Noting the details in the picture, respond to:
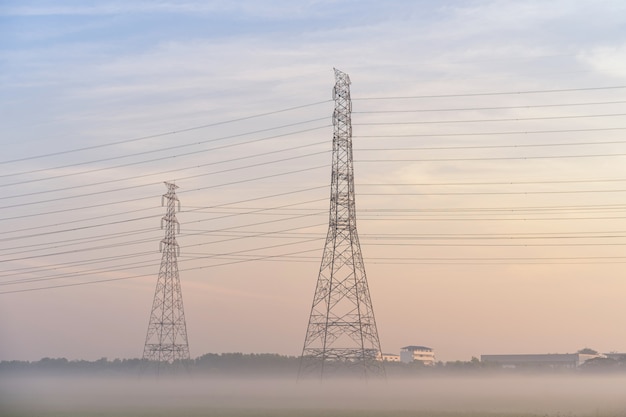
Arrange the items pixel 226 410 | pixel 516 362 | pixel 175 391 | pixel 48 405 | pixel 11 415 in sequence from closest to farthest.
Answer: pixel 11 415, pixel 226 410, pixel 48 405, pixel 175 391, pixel 516 362

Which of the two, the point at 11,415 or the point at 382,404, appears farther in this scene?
the point at 382,404

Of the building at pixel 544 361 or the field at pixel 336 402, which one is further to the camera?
the building at pixel 544 361

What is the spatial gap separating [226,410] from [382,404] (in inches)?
496

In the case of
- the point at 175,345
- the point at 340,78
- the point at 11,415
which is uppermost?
the point at 340,78

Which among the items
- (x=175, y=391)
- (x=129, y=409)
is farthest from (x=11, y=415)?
(x=175, y=391)

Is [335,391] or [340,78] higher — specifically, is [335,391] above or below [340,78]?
below

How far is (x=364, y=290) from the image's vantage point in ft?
238

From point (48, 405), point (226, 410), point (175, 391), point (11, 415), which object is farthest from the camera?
point (175, 391)

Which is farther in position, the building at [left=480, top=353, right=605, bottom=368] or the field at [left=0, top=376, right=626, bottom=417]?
the building at [left=480, top=353, right=605, bottom=368]

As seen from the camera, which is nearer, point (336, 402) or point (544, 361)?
point (336, 402)

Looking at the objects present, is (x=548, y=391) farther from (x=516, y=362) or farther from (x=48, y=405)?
(x=516, y=362)

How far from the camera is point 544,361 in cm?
18262

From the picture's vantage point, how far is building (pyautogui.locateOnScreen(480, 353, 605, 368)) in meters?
176

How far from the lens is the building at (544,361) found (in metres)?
176
